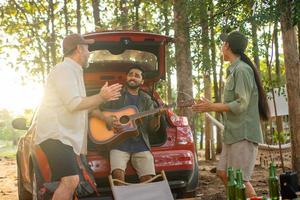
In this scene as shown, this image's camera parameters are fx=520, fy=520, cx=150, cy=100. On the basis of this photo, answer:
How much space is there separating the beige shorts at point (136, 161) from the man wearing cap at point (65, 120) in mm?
1062

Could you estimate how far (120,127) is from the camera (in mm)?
6027

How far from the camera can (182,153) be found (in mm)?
6090

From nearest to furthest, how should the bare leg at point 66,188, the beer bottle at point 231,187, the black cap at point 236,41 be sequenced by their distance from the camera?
the beer bottle at point 231,187, the bare leg at point 66,188, the black cap at point 236,41

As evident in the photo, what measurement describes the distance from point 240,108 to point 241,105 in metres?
→ 0.03

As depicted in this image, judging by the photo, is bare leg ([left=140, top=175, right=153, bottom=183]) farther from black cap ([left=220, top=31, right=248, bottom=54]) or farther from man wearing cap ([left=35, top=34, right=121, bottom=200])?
black cap ([left=220, top=31, right=248, bottom=54])

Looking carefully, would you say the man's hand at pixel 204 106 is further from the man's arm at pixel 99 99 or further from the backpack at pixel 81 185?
the backpack at pixel 81 185

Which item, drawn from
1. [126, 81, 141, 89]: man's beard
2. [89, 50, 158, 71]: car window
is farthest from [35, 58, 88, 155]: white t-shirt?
[89, 50, 158, 71]: car window

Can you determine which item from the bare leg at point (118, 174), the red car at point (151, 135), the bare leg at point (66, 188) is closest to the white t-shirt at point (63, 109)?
the bare leg at point (66, 188)

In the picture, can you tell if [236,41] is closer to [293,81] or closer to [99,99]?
[99,99]

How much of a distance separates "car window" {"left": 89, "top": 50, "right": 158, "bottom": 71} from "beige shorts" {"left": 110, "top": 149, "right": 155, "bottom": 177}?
1.63m

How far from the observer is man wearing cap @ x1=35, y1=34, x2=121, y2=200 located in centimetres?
461

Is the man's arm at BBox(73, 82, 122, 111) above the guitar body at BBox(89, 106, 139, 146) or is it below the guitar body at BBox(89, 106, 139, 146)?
above

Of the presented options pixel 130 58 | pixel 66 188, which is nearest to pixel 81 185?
pixel 66 188

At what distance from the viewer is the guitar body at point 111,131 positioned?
5.99 metres
